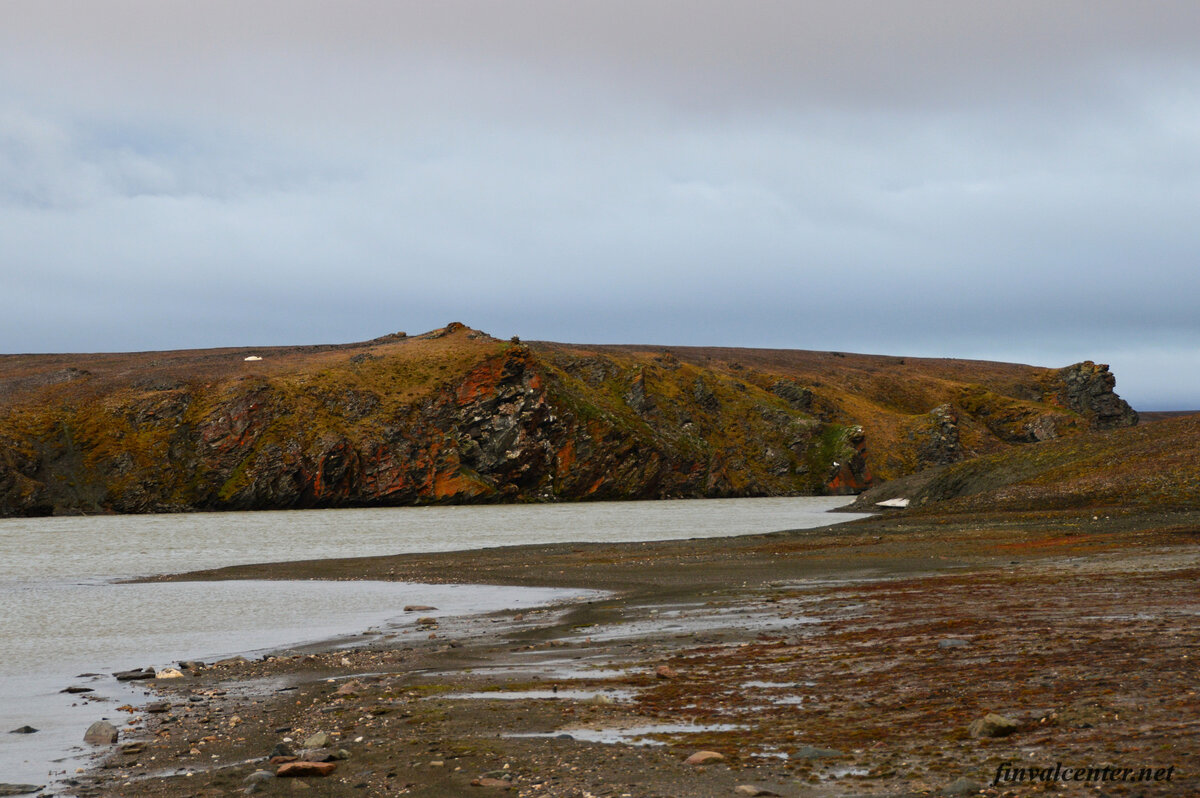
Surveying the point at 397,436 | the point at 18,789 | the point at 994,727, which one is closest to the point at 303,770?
the point at 18,789

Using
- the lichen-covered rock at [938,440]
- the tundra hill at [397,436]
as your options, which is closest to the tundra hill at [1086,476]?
the tundra hill at [397,436]

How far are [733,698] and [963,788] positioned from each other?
4.95 meters

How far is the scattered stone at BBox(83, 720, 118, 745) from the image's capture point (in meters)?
12.0

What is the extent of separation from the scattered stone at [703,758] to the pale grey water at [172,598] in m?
7.05

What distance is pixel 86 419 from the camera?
11581cm

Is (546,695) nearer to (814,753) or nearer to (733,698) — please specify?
(733,698)

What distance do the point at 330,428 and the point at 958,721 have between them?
115608 millimetres

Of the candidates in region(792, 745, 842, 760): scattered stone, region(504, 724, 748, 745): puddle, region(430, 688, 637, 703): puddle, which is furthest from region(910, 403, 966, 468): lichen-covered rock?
region(792, 745, 842, 760): scattered stone

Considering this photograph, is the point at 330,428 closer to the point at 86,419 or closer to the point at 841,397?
the point at 86,419

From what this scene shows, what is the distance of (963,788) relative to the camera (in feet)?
25.9

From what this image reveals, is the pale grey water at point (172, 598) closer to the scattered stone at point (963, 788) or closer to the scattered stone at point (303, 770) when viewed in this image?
the scattered stone at point (303, 770)

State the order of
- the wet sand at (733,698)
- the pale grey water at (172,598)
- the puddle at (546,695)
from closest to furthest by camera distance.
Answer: the wet sand at (733,698) < the puddle at (546,695) < the pale grey water at (172,598)

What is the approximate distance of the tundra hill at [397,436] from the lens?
110688 mm

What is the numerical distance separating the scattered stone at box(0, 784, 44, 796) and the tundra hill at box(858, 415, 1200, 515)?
166 ft
